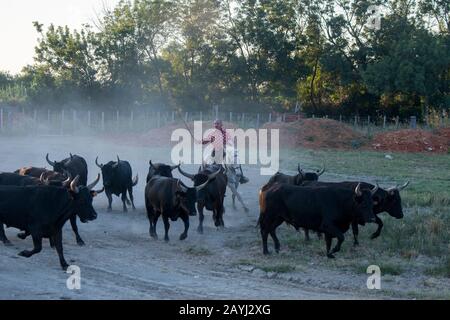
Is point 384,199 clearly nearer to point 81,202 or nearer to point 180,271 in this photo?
point 180,271

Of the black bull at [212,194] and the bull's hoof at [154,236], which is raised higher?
the black bull at [212,194]

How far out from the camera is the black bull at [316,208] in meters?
13.9

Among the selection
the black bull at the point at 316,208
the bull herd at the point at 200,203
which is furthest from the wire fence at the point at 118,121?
the black bull at the point at 316,208

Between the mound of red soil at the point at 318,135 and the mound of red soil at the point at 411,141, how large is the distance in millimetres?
1024

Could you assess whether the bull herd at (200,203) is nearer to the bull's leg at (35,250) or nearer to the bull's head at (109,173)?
the bull's leg at (35,250)

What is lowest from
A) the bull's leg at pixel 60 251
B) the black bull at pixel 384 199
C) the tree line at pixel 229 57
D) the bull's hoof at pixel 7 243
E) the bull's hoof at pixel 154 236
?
the bull's hoof at pixel 154 236

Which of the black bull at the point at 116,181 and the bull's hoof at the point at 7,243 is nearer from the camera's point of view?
the bull's hoof at the point at 7,243

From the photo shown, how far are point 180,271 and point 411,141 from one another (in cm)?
2712

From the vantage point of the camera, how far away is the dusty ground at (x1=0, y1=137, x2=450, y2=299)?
1096 cm

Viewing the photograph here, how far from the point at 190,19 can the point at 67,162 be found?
37.4 metres

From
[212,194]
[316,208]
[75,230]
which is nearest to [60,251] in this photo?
[75,230]

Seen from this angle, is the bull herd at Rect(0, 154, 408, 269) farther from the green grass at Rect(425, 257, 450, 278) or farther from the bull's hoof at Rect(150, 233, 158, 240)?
the green grass at Rect(425, 257, 450, 278)

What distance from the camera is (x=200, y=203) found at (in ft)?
55.0

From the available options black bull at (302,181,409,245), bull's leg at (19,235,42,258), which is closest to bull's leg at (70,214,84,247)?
bull's leg at (19,235,42,258)
